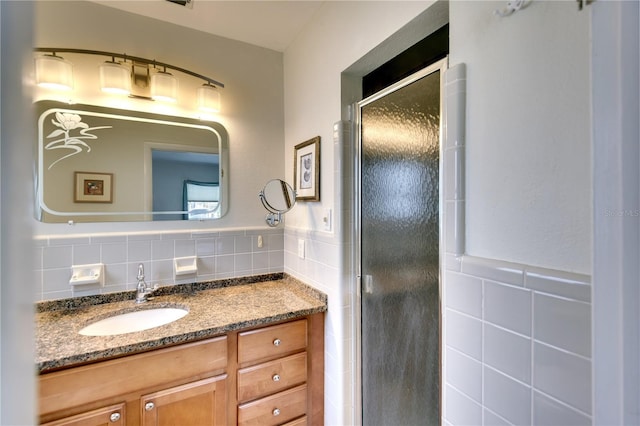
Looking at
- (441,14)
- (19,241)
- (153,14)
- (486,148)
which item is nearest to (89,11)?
(153,14)

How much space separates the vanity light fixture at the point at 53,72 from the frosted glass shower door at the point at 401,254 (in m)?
1.43

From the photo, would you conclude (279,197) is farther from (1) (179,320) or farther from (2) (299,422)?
(2) (299,422)

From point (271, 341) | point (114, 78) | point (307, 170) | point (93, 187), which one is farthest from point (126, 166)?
point (271, 341)

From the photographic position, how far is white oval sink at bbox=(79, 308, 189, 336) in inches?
51.9

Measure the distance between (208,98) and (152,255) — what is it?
3.15 feet

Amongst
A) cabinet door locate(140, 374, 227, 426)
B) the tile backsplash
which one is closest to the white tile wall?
cabinet door locate(140, 374, 227, 426)

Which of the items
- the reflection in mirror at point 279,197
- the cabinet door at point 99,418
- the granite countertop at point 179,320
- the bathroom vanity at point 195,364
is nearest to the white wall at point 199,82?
the reflection in mirror at point 279,197

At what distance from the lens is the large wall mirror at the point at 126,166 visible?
1390mm

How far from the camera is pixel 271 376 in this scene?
1.38 meters

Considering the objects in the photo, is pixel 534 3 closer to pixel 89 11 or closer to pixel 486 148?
pixel 486 148

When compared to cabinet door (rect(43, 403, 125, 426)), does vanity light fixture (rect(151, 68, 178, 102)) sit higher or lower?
higher

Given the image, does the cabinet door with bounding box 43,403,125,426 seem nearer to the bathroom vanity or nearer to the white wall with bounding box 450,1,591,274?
the bathroom vanity

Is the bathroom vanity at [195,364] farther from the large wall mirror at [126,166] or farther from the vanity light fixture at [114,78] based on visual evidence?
the vanity light fixture at [114,78]

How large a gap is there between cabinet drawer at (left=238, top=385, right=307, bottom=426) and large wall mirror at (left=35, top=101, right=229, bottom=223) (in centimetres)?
104
